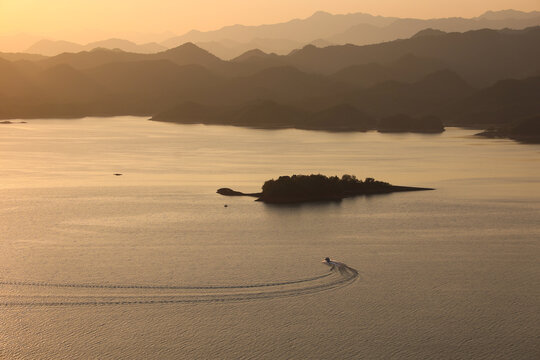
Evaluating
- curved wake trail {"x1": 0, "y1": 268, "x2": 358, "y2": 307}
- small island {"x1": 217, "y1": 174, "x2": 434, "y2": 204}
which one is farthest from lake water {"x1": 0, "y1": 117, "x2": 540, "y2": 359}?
small island {"x1": 217, "y1": 174, "x2": 434, "y2": 204}

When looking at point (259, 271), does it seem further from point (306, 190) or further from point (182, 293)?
point (306, 190)

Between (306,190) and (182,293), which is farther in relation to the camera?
(306,190)

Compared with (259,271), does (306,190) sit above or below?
above

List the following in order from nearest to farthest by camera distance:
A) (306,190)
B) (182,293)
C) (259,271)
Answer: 1. (182,293)
2. (259,271)
3. (306,190)

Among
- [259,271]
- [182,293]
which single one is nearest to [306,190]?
[259,271]

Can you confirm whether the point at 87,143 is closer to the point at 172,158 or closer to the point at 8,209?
the point at 172,158

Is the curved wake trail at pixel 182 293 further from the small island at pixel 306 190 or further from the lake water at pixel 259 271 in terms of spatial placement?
the small island at pixel 306 190

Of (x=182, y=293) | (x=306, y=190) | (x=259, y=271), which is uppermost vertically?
(x=306, y=190)

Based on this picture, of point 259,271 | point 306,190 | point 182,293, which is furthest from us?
point 306,190
